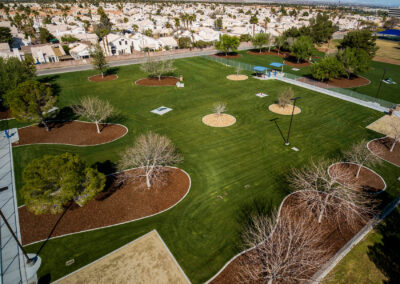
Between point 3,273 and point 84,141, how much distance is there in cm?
1916

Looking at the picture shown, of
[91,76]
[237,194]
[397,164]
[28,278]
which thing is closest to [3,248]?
[28,278]

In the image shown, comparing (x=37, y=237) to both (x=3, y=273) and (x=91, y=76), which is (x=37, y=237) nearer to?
(x=3, y=273)

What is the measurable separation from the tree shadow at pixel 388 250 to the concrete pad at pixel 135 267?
15.3 metres

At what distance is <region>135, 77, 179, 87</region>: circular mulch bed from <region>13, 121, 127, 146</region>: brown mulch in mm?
21604

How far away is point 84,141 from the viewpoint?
33781mm

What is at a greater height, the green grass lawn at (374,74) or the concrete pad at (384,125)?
the green grass lawn at (374,74)

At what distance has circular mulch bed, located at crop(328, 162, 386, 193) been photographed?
25406 mm

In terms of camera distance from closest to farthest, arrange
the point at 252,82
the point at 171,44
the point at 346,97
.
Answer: the point at 346,97
the point at 252,82
the point at 171,44

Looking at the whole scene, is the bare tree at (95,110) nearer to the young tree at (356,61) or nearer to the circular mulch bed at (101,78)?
the circular mulch bed at (101,78)

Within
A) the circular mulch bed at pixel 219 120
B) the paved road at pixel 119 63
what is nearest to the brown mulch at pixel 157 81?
the paved road at pixel 119 63

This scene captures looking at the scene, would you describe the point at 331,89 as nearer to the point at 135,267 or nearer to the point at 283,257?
the point at 283,257

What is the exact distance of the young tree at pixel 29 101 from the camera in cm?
3259

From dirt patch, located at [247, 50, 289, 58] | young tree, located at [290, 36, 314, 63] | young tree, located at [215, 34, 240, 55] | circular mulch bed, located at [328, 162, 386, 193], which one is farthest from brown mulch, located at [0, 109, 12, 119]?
dirt patch, located at [247, 50, 289, 58]

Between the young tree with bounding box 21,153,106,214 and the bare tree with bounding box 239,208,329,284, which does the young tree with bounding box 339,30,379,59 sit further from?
the young tree with bounding box 21,153,106,214
